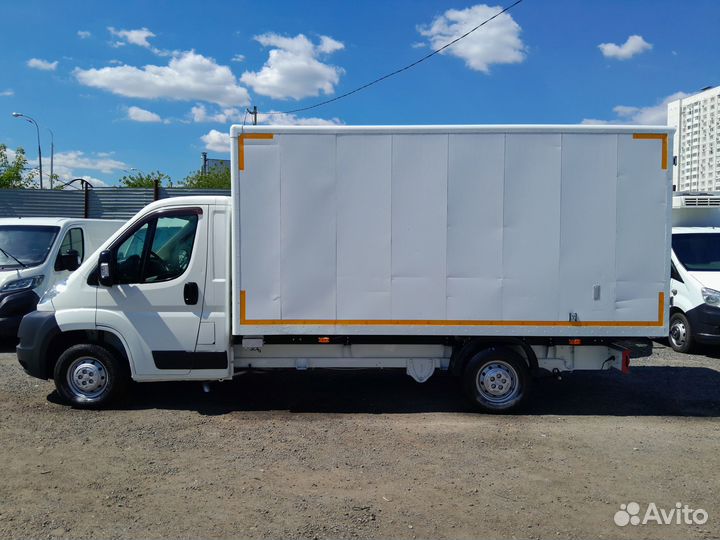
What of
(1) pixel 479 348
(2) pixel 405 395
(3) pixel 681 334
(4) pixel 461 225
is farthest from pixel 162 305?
(3) pixel 681 334

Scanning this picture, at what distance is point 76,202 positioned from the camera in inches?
684

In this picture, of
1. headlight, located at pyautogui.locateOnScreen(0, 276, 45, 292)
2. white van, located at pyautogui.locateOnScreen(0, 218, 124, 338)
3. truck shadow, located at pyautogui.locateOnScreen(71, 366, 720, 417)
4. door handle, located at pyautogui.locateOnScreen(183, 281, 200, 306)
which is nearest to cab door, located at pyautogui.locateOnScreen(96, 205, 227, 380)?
door handle, located at pyautogui.locateOnScreen(183, 281, 200, 306)

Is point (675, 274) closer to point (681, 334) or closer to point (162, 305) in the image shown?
point (681, 334)

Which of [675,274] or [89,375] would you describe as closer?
[89,375]

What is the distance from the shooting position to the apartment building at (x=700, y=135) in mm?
16438

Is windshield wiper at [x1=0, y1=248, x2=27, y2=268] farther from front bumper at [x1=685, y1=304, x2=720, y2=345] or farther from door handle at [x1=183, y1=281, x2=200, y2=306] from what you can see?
front bumper at [x1=685, y1=304, x2=720, y2=345]

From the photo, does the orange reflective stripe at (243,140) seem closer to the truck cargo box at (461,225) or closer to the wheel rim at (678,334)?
the truck cargo box at (461,225)

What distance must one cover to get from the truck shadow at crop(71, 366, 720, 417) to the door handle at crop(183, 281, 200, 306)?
123cm

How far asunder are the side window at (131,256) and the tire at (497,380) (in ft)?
11.9

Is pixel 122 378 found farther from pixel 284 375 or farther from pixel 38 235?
pixel 38 235

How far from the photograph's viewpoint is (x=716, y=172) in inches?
656

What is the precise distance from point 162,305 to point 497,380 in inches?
141

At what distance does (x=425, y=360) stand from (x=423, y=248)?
125cm

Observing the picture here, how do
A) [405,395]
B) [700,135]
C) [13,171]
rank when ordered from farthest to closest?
[13,171], [700,135], [405,395]
